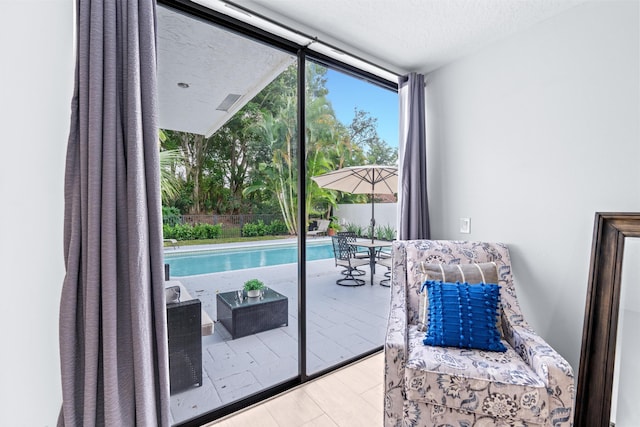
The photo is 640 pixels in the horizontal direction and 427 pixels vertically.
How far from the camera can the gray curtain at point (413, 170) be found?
93.7 inches

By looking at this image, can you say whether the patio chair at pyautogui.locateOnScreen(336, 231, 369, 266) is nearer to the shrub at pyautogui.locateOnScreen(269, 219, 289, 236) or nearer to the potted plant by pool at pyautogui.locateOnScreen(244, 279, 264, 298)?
the shrub at pyautogui.locateOnScreen(269, 219, 289, 236)

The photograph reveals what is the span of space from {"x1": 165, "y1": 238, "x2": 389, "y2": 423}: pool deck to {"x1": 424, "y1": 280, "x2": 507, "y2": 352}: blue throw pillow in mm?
887

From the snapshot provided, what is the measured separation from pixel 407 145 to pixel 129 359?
225cm

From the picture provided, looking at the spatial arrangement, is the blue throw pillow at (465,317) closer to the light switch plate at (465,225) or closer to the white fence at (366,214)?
the light switch plate at (465,225)

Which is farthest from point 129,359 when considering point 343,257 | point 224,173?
point 343,257

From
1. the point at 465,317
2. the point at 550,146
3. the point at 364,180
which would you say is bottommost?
the point at 465,317

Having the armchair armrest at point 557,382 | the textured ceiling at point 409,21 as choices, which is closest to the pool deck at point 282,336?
the armchair armrest at point 557,382

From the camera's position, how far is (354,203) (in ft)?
7.61

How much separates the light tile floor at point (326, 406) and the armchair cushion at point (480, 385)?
490 mm

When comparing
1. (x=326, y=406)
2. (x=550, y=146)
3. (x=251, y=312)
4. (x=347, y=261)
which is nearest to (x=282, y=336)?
(x=251, y=312)

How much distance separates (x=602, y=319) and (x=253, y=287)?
6.62 ft

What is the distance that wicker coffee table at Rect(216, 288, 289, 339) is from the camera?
1887mm

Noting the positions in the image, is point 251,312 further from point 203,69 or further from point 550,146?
point 550,146

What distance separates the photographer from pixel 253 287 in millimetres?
2039
